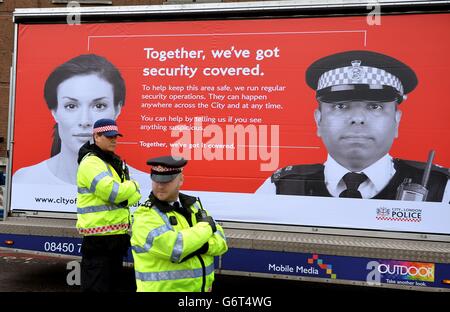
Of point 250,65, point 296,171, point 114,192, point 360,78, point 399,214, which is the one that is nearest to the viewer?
point 114,192

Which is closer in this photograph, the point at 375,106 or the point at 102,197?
the point at 102,197

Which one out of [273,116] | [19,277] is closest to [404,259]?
[273,116]

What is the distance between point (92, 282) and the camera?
3.65 metres

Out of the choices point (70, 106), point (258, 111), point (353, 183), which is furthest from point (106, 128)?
point (353, 183)

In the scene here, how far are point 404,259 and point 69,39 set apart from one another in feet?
13.1

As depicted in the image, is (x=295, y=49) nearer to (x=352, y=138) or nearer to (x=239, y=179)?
(x=352, y=138)

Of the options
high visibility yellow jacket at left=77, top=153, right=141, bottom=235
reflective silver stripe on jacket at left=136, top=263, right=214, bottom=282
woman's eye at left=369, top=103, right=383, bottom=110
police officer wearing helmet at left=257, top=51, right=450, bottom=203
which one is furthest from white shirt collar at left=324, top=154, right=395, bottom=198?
reflective silver stripe on jacket at left=136, top=263, right=214, bottom=282

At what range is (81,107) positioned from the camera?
4609 millimetres

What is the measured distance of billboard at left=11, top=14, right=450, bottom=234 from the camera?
3922 mm

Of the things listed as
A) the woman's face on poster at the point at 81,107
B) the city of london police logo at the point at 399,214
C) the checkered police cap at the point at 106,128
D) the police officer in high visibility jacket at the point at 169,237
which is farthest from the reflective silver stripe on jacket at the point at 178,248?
the woman's face on poster at the point at 81,107

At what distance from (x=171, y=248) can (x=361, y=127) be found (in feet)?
8.18

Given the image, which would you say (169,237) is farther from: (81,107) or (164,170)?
(81,107)

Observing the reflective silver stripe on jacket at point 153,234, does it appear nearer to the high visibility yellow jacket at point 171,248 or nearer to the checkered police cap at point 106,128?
the high visibility yellow jacket at point 171,248

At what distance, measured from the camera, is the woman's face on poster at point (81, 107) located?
4.57 m
